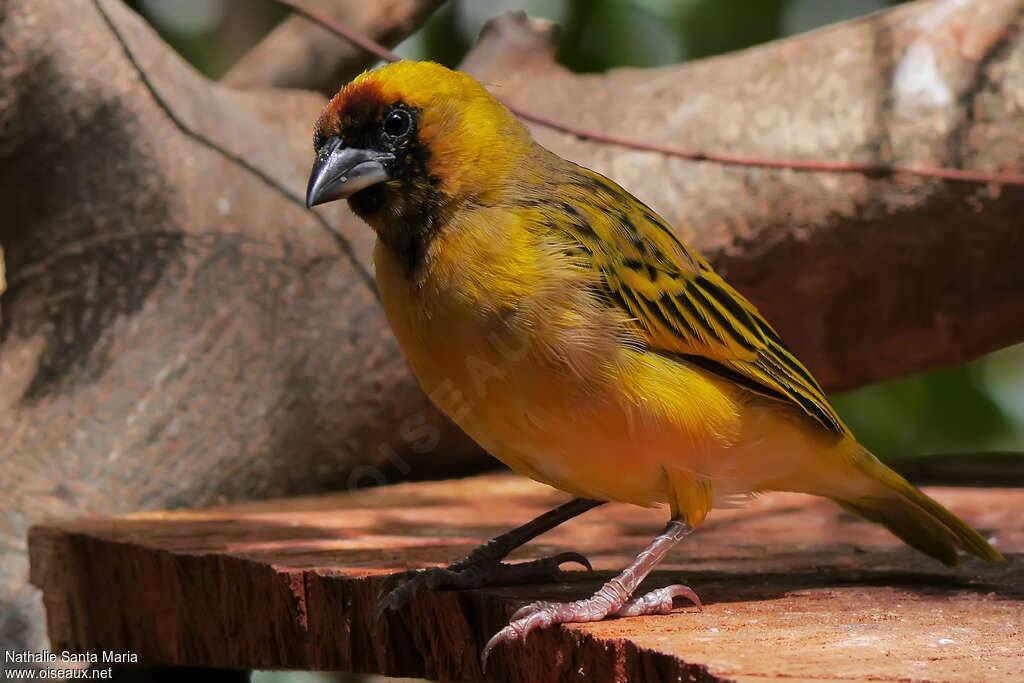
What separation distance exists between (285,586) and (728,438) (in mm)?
1096

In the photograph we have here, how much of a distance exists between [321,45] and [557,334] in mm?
3606

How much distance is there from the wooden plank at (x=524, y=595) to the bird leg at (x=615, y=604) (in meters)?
0.04

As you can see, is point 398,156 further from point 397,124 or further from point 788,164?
point 788,164

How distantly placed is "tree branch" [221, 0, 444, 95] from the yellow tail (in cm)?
340

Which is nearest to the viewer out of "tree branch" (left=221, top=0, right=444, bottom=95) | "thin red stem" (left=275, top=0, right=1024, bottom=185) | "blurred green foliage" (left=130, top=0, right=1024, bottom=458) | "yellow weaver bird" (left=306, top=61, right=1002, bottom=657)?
"yellow weaver bird" (left=306, top=61, right=1002, bottom=657)

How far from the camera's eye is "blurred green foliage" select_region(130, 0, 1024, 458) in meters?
A: 7.27

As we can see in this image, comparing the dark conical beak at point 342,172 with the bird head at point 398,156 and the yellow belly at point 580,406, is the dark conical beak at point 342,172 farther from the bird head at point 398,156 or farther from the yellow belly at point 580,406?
the yellow belly at point 580,406

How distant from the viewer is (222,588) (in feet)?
10.0

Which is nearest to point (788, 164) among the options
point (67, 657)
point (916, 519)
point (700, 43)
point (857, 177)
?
point (857, 177)

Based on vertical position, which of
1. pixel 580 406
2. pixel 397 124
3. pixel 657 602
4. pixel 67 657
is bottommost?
pixel 67 657

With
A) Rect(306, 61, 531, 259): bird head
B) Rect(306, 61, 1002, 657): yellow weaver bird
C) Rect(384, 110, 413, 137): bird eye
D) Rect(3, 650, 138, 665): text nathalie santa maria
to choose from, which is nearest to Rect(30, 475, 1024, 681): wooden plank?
Rect(3, 650, 138, 665): text nathalie santa maria

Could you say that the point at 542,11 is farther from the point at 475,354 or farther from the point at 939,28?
the point at 475,354

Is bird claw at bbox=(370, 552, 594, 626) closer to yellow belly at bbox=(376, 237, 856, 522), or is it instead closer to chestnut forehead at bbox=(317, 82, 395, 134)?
yellow belly at bbox=(376, 237, 856, 522)

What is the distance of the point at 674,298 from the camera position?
2.81m
